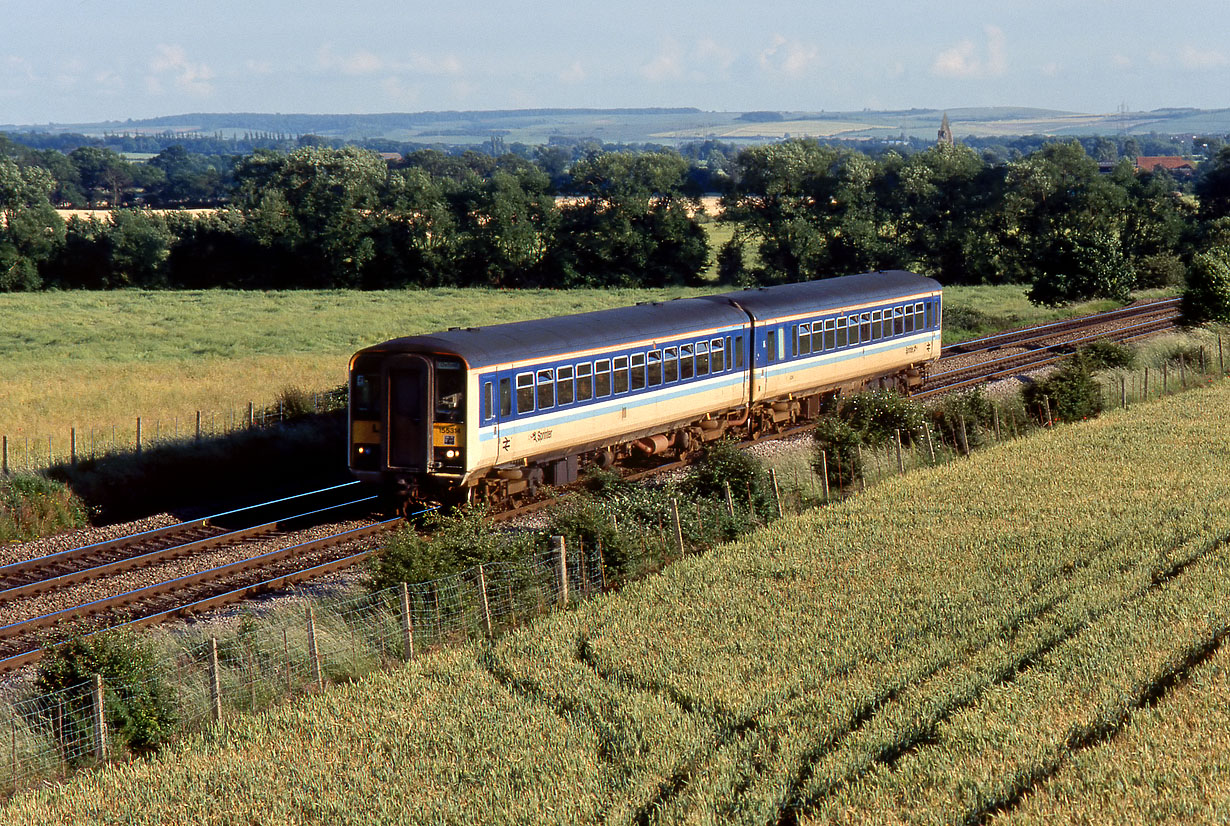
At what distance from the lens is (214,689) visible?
A: 13.0 metres

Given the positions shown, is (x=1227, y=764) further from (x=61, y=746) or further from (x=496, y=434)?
(x=496, y=434)

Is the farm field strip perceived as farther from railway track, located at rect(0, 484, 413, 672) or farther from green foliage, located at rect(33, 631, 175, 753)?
railway track, located at rect(0, 484, 413, 672)

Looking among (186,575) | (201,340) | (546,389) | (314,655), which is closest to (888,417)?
(546,389)

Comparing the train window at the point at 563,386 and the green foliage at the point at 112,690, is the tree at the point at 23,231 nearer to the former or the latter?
the train window at the point at 563,386

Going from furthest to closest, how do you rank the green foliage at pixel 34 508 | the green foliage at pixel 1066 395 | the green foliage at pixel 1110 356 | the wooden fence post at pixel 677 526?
1. the green foliage at pixel 1110 356
2. the green foliage at pixel 1066 395
3. the green foliage at pixel 34 508
4. the wooden fence post at pixel 677 526

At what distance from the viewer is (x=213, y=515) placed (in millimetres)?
21656

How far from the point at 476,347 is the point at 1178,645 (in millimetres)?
11348

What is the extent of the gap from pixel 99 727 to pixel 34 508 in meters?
10.3

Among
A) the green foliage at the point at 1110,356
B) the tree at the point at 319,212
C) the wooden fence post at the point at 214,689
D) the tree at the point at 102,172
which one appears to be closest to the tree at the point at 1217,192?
the green foliage at the point at 1110,356

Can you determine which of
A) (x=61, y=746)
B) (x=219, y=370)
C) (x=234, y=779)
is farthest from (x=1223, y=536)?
(x=219, y=370)

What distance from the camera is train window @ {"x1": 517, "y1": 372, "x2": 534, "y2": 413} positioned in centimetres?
2073

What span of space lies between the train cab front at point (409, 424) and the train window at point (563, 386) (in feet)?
7.27

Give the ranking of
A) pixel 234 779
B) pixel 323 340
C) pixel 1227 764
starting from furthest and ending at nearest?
pixel 323 340 → pixel 234 779 → pixel 1227 764

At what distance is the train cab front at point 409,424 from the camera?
65.5 ft
